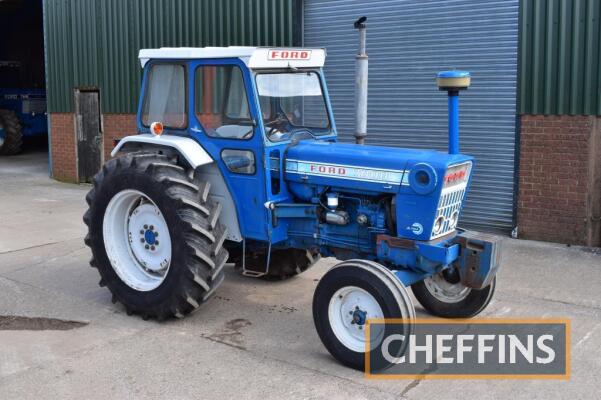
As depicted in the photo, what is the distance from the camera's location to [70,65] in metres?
14.1

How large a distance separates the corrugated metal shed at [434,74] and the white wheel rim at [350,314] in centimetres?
454

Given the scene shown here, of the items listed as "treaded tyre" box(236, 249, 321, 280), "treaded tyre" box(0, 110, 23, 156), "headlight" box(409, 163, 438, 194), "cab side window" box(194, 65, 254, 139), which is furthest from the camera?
"treaded tyre" box(0, 110, 23, 156)

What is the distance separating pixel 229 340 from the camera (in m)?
5.64

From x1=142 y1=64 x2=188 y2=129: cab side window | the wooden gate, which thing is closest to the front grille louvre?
x1=142 y1=64 x2=188 y2=129: cab side window

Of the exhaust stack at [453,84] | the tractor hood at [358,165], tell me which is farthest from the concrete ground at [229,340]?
the exhaust stack at [453,84]

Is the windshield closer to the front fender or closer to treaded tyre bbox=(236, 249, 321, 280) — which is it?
the front fender

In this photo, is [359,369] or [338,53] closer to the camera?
[359,369]

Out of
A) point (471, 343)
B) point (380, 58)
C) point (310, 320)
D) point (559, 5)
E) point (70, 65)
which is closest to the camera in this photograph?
point (471, 343)

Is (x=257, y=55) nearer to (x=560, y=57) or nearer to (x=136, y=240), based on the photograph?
(x=136, y=240)

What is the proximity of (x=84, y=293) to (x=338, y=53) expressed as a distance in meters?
5.45

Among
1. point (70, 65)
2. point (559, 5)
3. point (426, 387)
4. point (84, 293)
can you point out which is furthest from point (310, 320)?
point (70, 65)

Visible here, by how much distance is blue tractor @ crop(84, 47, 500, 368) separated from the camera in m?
5.27

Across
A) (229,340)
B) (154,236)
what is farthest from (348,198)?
(154,236)

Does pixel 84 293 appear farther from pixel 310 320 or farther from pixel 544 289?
pixel 544 289
